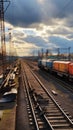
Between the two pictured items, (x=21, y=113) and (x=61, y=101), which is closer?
(x=21, y=113)

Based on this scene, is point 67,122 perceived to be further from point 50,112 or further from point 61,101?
point 61,101

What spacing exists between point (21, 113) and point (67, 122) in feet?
12.1

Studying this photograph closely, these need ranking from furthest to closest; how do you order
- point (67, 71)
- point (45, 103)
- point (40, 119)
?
point (67, 71)
point (45, 103)
point (40, 119)

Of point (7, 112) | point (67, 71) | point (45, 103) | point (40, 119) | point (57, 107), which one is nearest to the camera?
point (40, 119)

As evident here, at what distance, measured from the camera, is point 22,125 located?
46.0ft

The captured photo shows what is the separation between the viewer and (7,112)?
1647cm

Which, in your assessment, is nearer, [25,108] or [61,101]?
[25,108]

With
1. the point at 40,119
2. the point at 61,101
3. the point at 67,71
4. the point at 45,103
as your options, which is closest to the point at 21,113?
the point at 40,119

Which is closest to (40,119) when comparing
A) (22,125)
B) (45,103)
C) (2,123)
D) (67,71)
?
(22,125)

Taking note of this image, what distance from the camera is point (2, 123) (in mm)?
13539

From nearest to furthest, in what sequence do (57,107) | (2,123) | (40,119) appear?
(2,123) < (40,119) < (57,107)

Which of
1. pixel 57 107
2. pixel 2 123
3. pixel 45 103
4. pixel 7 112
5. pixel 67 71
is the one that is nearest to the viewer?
pixel 2 123

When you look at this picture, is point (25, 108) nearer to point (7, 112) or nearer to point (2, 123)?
point (7, 112)

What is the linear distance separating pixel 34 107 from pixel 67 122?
15.3 ft
